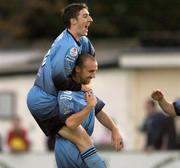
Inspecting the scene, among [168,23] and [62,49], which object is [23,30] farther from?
[62,49]

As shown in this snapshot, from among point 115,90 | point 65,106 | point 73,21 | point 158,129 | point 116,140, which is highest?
point 115,90

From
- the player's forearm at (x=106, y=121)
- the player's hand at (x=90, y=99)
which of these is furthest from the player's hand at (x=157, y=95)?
the player's hand at (x=90, y=99)

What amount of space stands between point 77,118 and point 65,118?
17 centimetres

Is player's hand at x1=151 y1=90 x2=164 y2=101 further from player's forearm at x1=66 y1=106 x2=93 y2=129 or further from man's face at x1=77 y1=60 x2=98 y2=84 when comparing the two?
player's forearm at x1=66 y1=106 x2=93 y2=129

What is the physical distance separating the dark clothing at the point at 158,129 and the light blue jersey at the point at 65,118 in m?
7.90

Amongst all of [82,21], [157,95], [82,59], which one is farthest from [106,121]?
[82,21]

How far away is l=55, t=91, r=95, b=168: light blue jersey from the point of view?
1062cm

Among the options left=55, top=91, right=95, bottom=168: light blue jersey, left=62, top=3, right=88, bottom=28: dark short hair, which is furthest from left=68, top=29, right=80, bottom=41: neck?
left=55, top=91, right=95, bottom=168: light blue jersey

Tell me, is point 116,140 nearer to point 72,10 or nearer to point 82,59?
point 82,59

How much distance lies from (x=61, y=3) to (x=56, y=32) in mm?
1364

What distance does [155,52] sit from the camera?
24.4 metres

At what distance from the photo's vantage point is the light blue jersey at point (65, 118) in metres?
10.6

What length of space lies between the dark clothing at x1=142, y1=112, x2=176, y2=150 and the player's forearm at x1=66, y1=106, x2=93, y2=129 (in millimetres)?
8226

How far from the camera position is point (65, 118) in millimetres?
10672
